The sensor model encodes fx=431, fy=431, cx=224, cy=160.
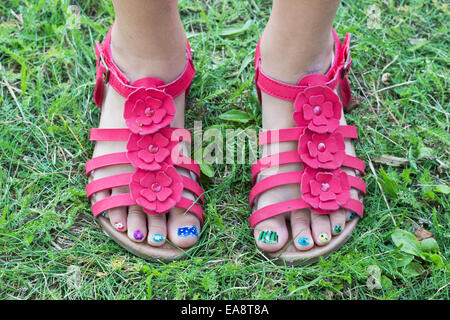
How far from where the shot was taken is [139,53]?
1.25m

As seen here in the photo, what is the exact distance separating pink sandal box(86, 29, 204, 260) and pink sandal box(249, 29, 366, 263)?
0.26 metres

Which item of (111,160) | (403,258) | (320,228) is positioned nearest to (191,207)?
(111,160)

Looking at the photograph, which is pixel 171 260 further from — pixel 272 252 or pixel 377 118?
pixel 377 118

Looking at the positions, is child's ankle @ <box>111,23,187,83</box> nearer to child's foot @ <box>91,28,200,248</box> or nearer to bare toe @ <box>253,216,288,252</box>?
child's foot @ <box>91,28,200,248</box>

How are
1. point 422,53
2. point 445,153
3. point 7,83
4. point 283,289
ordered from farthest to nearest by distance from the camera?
point 422,53
point 7,83
point 445,153
point 283,289

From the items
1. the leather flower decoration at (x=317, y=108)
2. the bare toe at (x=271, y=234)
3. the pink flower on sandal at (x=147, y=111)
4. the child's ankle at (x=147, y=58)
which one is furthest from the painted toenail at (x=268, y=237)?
the child's ankle at (x=147, y=58)

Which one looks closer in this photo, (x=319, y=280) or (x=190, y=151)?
(x=319, y=280)

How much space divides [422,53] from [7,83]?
1.69m

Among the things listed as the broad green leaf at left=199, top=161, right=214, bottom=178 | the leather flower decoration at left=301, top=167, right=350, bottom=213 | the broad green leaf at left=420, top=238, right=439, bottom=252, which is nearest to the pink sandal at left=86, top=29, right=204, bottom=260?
the broad green leaf at left=199, top=161, right=214, bottom=178

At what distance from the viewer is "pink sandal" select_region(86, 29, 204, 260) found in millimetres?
1254

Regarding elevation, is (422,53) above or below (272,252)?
above

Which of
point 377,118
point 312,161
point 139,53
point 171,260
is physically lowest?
point 171,260

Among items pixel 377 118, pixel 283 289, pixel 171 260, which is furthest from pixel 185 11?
pixel 283 289

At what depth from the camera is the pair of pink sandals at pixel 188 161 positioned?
1.26m
